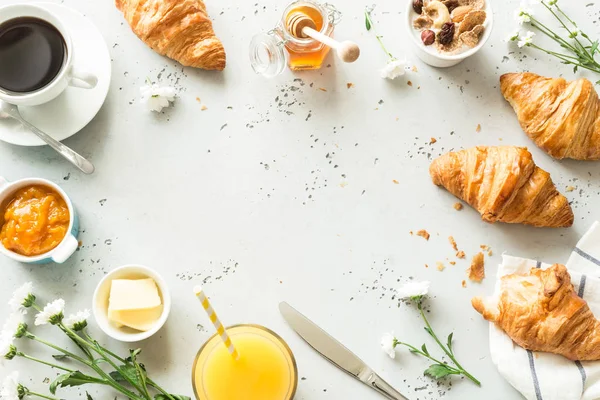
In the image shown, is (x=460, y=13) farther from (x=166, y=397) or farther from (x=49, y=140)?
(x=166, y=397)

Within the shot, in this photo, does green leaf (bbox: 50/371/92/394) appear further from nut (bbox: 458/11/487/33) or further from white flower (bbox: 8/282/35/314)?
nut (bbox: 458/11/487/33)

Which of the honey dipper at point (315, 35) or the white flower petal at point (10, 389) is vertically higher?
the honey dipper at point (315, 35)

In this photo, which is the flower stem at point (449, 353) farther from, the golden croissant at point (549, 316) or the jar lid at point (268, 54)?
the jar lid at point (268, 54)

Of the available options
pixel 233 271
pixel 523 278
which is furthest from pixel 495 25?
pixel 233 271

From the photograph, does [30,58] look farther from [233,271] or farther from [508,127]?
[508,127]

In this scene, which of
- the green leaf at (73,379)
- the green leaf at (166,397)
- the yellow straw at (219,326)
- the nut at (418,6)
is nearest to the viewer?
the yellow straw at (219,326)

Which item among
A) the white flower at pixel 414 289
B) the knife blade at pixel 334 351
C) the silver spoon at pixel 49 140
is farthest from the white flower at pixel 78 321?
the white flower at pixel 414 289

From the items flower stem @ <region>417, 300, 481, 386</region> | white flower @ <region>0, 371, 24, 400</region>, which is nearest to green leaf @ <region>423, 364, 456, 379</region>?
flower stem @ <region>417, 300, 481, 386</region>
